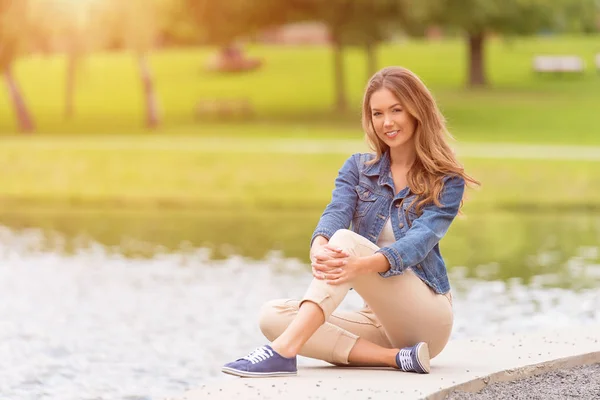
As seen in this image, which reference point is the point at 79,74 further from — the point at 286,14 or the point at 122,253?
the point at 122,253

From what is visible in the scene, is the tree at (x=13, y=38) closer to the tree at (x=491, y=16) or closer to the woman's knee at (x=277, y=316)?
the tree at (x=491, y=16)

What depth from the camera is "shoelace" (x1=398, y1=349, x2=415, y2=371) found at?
576 centimetres

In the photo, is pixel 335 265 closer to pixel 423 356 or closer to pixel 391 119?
pixel 423 356

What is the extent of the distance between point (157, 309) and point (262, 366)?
452 cm

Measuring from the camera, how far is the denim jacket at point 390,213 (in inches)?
227

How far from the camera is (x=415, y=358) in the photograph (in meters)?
5.73

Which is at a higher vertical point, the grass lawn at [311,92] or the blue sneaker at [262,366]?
the blue sneaker at [262,366]

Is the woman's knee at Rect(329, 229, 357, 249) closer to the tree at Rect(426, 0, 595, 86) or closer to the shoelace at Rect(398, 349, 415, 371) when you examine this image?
the shoelace at Rect(398, 349, 415, 371)

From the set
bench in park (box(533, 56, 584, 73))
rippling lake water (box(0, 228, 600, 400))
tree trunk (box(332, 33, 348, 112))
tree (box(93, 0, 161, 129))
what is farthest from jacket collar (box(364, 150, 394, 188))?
bench in park (box(533, 56, 584, 73))

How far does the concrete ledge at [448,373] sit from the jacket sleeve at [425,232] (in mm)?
536

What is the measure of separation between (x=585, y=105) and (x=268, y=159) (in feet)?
59.0

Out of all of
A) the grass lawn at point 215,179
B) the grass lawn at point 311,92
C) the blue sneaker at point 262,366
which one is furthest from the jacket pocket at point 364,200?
the grass lawn at point 311,92

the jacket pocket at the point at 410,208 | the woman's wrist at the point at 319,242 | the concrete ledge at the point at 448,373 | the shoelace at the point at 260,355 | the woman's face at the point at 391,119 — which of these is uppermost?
the woman's face at the point at 391,119

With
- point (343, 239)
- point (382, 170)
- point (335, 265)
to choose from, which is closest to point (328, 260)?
point (335, 265)
